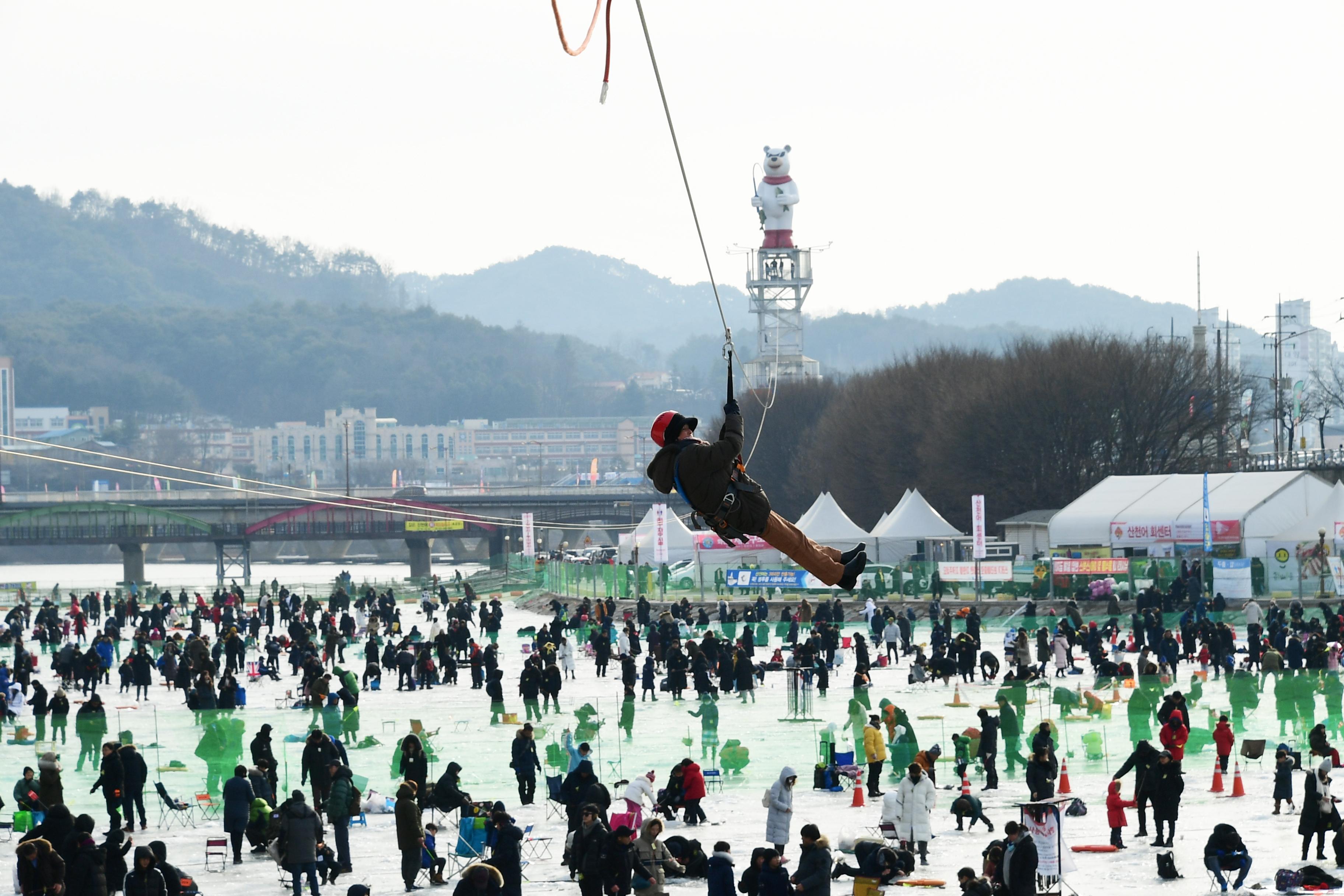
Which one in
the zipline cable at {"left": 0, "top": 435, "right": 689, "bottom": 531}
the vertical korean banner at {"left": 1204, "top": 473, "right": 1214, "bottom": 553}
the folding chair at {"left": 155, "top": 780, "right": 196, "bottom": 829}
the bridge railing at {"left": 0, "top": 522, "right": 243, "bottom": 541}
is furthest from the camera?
the bridge railing at {"left": 0, "top": 522, "right": 243, "bottom": 541}

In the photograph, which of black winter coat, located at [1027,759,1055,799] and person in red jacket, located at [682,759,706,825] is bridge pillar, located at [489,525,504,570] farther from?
black winter coat, located at [1027,759,1055,799]

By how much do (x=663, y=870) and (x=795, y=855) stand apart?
2559 mm

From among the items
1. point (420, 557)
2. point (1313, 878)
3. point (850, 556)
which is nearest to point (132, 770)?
point (850, 556)

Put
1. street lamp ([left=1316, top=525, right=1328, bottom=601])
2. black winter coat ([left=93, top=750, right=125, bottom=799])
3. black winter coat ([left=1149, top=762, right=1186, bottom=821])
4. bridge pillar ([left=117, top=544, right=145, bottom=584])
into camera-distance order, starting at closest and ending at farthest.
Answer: black winter coat ([left=1149, top=762, right=1186, bottom=821]) < black winter coat ([left=93, top=750, right=125, bottom=799]) < street lamp ([left=1316, top=525, right=1328, bottom=601]) < bridge pillar ([left=117, top=544, right=145, bottom=584])

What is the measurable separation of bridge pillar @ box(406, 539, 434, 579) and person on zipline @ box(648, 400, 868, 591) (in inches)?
3715

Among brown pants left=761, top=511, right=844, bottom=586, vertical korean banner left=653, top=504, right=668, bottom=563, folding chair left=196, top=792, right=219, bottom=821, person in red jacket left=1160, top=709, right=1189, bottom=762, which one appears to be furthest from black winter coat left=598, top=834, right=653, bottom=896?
vertical korean banner left=653, top=504, right=668, bottom=563

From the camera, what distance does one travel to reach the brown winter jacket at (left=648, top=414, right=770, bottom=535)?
9.82 m

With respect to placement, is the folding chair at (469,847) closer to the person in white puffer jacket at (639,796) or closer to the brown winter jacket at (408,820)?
the brown winter jacket at (408,820)

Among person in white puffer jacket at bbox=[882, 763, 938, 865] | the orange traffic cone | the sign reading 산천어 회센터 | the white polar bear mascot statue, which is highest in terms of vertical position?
the white polar bear mascot statue

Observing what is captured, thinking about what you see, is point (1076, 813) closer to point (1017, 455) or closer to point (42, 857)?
point (42, 857)

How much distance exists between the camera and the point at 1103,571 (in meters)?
42.8

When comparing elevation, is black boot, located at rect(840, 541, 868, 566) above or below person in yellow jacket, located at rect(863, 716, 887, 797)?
above

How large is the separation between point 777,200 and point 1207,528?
2971 inches

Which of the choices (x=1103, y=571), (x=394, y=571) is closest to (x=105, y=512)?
(x=394, y=571)
